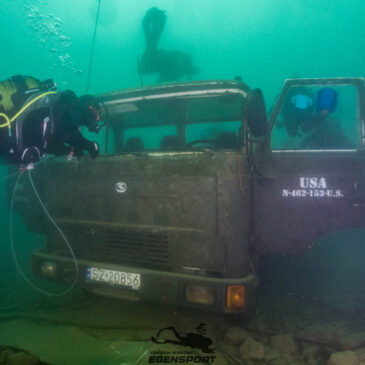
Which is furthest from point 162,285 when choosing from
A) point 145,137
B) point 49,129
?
point 145,137

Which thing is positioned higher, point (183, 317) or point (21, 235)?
point (183, 317)

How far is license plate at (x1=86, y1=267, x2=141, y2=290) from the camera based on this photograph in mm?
3023

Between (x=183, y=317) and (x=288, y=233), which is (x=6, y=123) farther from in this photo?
(x=288, y=233)

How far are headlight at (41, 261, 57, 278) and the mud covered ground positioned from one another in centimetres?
56

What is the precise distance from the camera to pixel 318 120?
3.65 metres

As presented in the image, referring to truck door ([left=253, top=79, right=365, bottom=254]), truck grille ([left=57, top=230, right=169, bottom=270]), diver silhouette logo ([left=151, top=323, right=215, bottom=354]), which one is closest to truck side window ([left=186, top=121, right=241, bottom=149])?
truck door ([left=253, top=79, right=365, bottom=254])

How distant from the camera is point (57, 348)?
9.52ft

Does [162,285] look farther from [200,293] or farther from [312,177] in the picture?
[312,177]

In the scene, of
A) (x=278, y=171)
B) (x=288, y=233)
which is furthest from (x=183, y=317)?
(x=278, y=171)

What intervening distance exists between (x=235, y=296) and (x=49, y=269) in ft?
7.55

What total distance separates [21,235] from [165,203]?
6.29m

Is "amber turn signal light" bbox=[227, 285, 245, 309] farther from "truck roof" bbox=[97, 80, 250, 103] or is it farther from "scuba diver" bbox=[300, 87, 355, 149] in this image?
"truck roof" bbox=[97, 80, 250, 103]

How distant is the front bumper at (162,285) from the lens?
108 inches

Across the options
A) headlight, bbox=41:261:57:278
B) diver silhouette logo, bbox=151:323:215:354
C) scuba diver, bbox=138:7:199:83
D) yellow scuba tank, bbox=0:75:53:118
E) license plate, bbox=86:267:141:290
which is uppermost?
scuba diver, bbox=138:7:199:83
